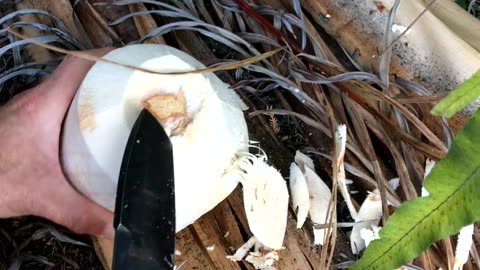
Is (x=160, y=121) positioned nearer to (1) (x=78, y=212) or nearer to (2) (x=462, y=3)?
(1) (x=78, y=212)

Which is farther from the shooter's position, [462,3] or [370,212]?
[462,3]

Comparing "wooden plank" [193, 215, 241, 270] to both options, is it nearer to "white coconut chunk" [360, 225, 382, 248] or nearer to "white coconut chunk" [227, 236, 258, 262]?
"white coconut chunk" [227, 236, 258, 262]

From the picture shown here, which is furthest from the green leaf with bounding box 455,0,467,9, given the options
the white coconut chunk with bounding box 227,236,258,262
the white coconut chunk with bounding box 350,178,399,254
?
the white coconut chunk with bounding box 227,236,258,262

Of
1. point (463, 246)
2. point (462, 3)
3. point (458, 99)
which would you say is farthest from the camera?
point (462, 3)

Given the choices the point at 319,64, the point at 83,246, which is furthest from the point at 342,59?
the point at 83,246

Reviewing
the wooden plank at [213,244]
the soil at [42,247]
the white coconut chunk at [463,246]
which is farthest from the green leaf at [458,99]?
the soil at [42,247]

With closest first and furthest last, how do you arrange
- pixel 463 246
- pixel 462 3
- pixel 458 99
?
1. pixel 458 99
2. pixel 463 246
3. pixel 462 3

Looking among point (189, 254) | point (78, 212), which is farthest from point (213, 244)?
point (78, 212)
